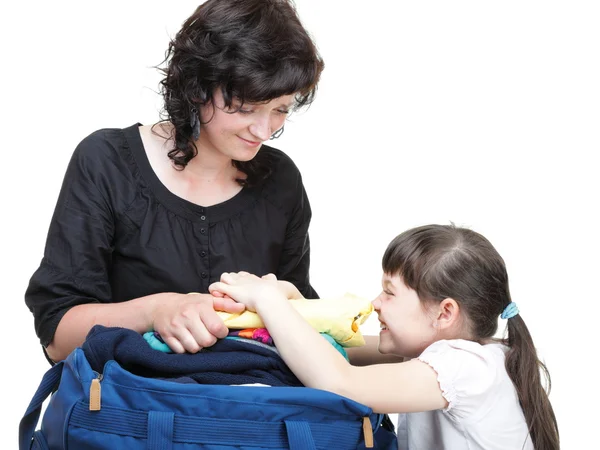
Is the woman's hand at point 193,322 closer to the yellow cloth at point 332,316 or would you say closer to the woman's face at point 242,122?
the yellow cloth at point 332,316

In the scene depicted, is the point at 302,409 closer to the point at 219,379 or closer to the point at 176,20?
the point at 219,379

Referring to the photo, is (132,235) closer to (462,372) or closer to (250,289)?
(250,289)

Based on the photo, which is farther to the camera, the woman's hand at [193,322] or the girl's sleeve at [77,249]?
the girl's sleeve at [77,249]

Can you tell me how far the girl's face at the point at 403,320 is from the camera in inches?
76.3

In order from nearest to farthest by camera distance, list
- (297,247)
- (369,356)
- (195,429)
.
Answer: (195,429) → (369,356) → (297,247)

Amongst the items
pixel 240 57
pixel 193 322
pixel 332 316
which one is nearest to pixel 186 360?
pixel 193 322

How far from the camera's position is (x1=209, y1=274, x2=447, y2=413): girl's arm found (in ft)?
5.63

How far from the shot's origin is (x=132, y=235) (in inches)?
85.9

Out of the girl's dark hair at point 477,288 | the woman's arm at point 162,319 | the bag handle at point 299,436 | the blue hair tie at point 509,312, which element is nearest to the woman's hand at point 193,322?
the woman's arm at point 162,319

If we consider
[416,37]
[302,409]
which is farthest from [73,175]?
[416,37]

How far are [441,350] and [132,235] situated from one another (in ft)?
2.56

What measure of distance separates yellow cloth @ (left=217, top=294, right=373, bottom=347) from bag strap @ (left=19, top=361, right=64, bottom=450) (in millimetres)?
333

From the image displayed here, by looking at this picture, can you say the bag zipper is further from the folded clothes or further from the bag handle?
the bag handle

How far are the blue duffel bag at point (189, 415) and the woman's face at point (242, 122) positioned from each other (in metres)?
0.65
